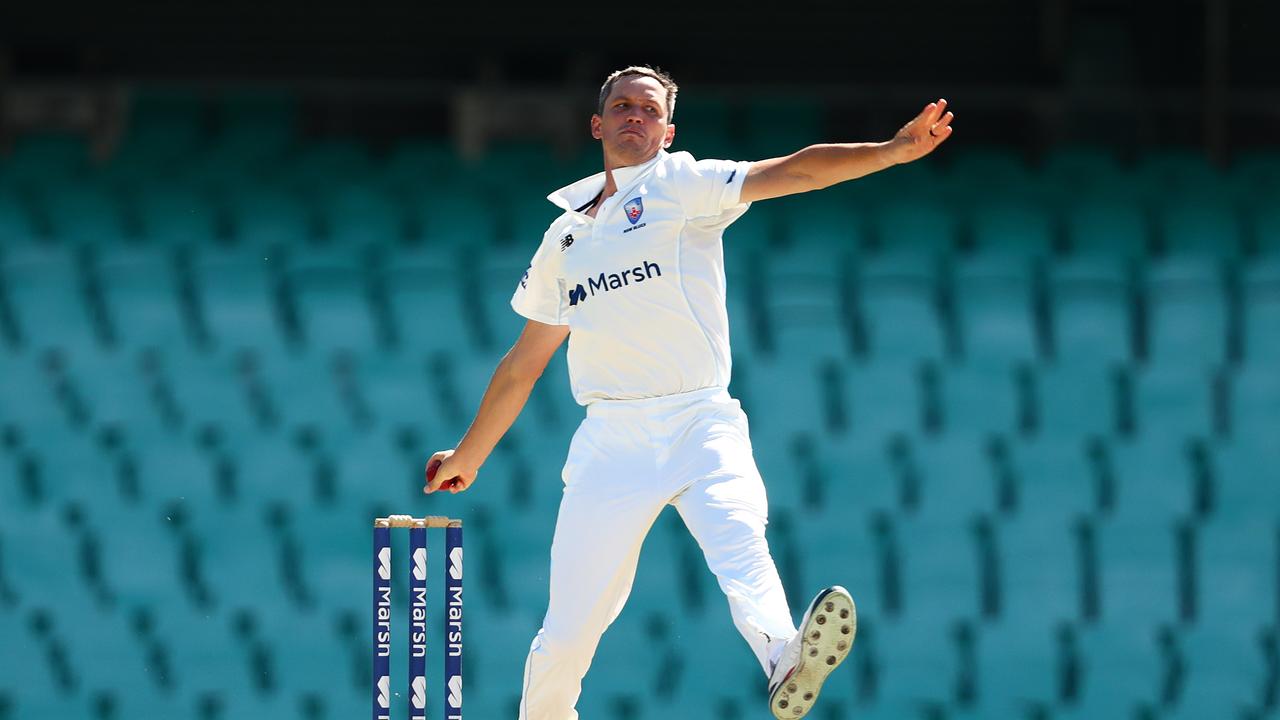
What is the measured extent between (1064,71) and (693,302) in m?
7.63

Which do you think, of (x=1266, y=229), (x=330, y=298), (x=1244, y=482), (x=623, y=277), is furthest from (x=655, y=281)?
(x=1266, y=229)

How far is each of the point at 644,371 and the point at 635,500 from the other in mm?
342

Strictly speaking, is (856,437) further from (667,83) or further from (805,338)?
(667,83)

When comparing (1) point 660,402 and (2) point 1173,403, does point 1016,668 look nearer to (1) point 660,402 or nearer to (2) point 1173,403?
(2) point 1173,403

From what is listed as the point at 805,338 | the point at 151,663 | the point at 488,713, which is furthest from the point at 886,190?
the point at 151,663

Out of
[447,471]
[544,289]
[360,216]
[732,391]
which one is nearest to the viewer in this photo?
[544,289]

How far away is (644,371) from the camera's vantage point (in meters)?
4.77

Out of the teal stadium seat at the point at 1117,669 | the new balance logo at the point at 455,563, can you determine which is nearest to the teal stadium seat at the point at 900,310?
the teal stadium seat at the point at 1117,669

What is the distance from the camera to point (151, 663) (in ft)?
26.7

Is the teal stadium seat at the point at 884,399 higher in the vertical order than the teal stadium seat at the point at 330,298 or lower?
lower

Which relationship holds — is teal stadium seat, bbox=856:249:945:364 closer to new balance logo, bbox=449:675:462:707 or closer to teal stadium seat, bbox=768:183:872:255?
teal stadium seat, bbox=768:183:872:255

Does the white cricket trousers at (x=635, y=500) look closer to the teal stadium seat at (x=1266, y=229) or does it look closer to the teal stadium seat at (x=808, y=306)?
the teal stadium seat at (x=808, y=306)

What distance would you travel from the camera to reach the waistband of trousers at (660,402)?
15.6 ft

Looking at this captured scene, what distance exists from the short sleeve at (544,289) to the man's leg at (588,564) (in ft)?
1.68
